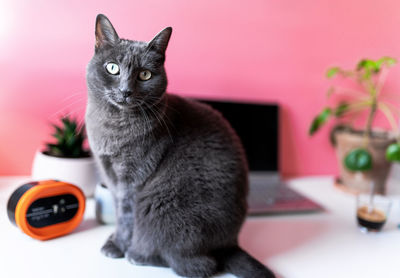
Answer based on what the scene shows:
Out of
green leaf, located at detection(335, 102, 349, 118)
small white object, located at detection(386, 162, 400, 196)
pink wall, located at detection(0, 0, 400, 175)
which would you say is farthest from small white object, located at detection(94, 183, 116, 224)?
small white object, located at detection(386, 162, 400, 196)

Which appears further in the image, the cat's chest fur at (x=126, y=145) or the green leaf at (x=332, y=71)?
the green leaf at (x=332, y=71)

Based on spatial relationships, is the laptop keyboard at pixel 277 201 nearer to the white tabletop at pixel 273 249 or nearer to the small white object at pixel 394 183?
the white tabletop at pixel 273 249

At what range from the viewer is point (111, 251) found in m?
0.76

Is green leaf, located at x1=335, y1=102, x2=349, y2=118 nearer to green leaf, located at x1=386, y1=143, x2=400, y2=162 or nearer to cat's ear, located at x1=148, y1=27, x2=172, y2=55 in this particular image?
green leaf, located at x1=386, y1=143, x2=400, y2=162

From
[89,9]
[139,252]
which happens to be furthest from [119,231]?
[89,9]

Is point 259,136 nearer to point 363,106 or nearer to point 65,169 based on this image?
point 363,106

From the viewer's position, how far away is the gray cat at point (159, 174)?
655mm

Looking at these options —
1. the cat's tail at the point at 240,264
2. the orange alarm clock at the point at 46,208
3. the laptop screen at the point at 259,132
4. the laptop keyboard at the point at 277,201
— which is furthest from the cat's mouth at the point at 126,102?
the laptop screen at the point at 259,132

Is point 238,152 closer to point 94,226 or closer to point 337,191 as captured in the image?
point 94,226

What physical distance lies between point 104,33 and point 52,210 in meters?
0.49

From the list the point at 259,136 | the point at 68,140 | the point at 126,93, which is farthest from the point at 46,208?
the point at 259,136

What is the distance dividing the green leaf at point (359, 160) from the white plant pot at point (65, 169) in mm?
1041

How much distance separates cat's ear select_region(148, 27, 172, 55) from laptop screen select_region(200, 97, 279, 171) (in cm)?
72

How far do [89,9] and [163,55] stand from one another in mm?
222
